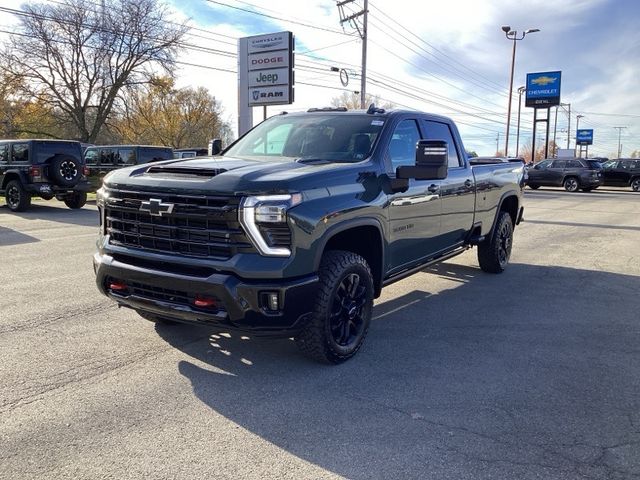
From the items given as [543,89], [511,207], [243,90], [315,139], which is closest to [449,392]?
[315,139]

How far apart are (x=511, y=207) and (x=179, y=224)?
5821 millimetres

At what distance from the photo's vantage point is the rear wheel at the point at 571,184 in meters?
28.9

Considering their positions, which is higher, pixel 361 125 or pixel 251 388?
pixel 361 125

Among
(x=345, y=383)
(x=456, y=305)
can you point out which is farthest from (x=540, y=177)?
(x=345, y=383)

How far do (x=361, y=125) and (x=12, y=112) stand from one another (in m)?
41.8

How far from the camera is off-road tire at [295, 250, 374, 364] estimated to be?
151 inches

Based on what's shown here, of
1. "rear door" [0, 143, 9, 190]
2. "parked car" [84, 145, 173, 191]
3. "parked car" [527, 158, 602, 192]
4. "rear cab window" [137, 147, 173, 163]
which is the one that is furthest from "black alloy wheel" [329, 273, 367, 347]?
Result: "parked car" [527, 158, 602, 192]

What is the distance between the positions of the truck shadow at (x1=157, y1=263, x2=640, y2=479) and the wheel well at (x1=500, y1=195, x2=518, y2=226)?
235cm

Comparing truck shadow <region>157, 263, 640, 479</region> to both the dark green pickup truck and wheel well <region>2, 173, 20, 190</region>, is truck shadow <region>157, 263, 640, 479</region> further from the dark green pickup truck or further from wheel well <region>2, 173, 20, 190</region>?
wheel well <region>2, 173, 20, 190</region>

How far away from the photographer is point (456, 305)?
5992 mm

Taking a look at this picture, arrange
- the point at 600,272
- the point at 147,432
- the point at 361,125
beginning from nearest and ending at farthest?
the point at 147,432 → the point at 361,125 → the point at 600,272

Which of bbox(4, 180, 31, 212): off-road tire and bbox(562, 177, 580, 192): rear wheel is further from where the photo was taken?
bbox(562, 177, 580, 192): rear wheel

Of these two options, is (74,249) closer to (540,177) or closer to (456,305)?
(456,305)

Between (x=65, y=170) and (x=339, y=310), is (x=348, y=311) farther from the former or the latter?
(x=65, y=170)
